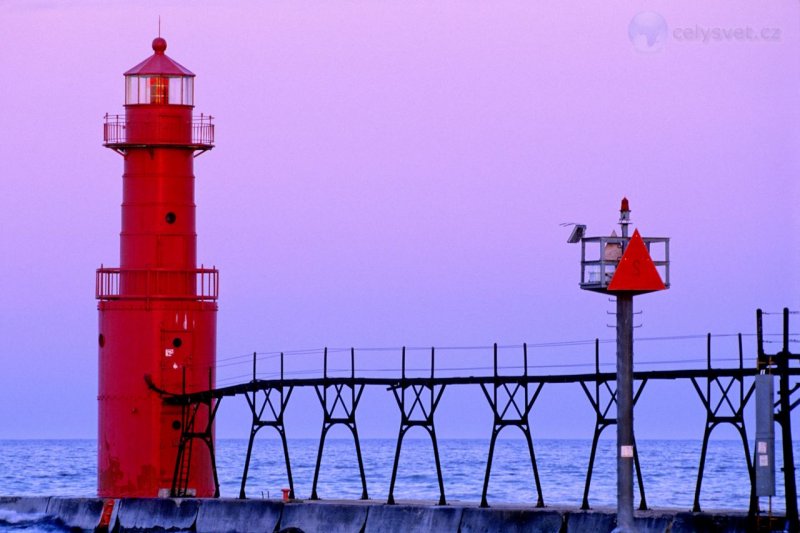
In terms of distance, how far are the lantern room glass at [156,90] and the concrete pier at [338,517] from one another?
9.94 metres

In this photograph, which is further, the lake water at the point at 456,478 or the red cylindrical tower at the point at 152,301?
the lake water at the point at 456,478

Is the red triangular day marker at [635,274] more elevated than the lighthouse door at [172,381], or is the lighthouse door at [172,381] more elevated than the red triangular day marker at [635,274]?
the red triangular day marker at [635,274]

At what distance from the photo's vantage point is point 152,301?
42344mm

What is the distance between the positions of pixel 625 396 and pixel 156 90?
64.0 ft

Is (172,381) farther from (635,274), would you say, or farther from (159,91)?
(635,274)

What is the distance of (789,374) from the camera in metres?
29.5

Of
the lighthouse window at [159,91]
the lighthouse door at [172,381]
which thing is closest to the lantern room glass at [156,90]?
the lighthouse window at [159,91]

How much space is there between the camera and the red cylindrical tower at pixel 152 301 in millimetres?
42344

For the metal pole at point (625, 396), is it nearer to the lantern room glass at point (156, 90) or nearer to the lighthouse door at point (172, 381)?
the lighthouse door at point (172, 381)

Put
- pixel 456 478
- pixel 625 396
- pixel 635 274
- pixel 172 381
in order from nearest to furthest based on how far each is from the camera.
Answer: pixel 635 274 → pixel 625 396 → pixel 172 381 → pixel 456 478

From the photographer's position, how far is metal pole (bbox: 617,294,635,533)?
89.4 ft

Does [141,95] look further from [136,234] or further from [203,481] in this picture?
[203,481]

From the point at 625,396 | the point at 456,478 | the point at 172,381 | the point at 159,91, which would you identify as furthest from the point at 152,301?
the point at 456,478

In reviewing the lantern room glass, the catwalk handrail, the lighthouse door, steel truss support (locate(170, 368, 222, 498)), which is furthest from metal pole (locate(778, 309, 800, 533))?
the lantern room glass
